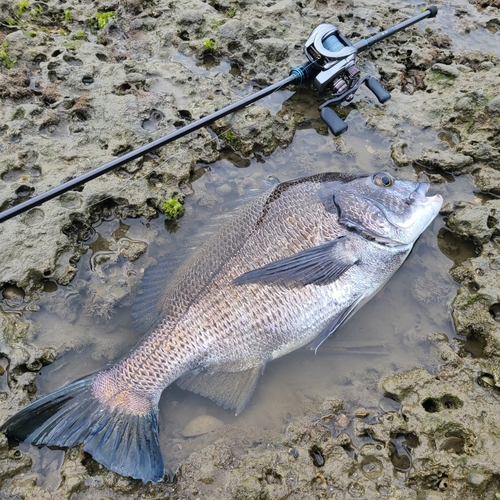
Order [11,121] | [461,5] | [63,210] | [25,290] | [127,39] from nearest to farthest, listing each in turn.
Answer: [25,290] < [63,210] < [11,121] < [127,39] < [461,5]

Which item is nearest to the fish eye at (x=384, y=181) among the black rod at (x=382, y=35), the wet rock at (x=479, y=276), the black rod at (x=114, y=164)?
the wet rock at (x=479, y=276)

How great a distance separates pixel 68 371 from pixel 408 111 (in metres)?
4.15

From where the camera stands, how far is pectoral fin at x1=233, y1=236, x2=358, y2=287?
2.99 metres

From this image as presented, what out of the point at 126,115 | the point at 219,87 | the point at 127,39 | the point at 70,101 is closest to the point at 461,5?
the point at 219,87

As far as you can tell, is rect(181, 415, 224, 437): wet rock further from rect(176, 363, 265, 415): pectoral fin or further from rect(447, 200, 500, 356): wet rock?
rect(447, 200, 500, 356): wet rock

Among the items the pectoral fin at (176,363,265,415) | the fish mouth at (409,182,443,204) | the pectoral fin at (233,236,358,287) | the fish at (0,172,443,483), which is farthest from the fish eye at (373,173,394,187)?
the pectoral fin at (176,363,265,415)

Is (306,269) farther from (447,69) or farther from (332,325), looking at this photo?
(447,69)

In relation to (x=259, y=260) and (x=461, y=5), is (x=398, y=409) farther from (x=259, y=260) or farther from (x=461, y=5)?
(x=461, y=5)

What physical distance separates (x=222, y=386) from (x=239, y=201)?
58.5 inches

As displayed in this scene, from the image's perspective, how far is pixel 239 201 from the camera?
3.62 meters

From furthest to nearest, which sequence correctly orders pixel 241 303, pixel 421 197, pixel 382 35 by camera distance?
pixel 382 35
pixel 421 197
pixel 241 303

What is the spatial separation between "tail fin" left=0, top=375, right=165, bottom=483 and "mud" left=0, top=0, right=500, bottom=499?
186mm

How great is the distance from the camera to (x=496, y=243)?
3.60 m

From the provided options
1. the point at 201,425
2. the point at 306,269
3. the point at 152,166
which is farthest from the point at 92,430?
the point at 152,166
